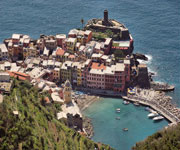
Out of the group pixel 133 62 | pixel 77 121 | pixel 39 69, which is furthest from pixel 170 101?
pixel 39 69

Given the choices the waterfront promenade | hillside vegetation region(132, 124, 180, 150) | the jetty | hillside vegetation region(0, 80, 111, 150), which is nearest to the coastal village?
the waterfront promenade

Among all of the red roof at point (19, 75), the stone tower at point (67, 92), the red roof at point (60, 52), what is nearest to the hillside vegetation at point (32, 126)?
the stone tower at point (67, 92)

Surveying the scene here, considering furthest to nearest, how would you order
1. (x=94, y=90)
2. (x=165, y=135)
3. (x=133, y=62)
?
(x=133, y=62)
(x=94, y=90)
(x=165, y=135)

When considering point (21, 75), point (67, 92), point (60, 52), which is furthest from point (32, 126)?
point (60, 52)

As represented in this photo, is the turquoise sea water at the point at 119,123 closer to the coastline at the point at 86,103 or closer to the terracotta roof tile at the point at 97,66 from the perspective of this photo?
the coastline at the point at 86,103

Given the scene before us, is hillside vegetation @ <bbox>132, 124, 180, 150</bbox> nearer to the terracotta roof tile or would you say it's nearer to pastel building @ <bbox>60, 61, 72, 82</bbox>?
the terracotta roof tile

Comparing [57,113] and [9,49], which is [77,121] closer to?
[57,113]
